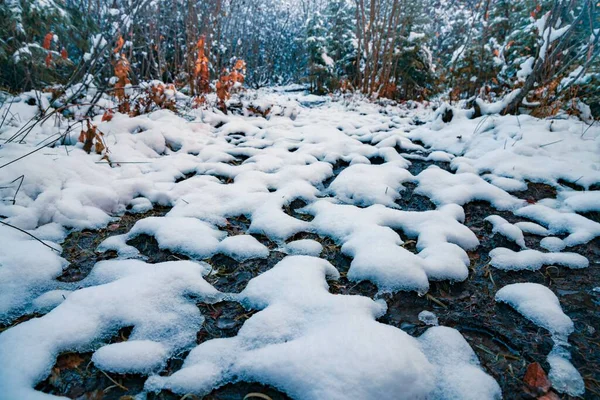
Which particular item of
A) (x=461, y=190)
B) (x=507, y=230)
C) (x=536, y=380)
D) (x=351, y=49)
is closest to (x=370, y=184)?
(x=461, y=190)

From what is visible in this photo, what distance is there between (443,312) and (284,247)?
815mm

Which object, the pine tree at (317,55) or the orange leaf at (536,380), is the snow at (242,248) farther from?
the pine tree at (317,55)

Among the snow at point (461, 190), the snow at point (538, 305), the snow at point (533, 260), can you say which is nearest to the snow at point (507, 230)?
the snow at point (533, 260)

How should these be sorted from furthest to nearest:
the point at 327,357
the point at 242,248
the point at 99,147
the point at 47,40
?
the point at 47,40, the point at 99,147, the point at 242,248, the point at 327,357

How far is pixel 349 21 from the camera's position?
48.1 feet

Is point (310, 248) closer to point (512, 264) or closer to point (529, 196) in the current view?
point (512, 264)

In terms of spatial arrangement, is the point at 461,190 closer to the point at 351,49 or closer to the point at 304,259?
the point at 304,259

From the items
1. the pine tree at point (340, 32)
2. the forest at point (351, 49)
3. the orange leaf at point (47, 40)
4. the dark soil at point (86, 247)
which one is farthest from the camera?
the pine tree at point (340, 32)

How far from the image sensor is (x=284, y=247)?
1731 millimetres

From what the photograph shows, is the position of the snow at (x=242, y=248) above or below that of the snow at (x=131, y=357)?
below

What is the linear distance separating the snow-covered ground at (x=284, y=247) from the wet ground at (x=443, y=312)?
34mm

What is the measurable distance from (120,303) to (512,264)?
1.75 metres

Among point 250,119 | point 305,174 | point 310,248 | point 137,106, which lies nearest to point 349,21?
point 250,119

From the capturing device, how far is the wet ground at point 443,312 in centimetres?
96
